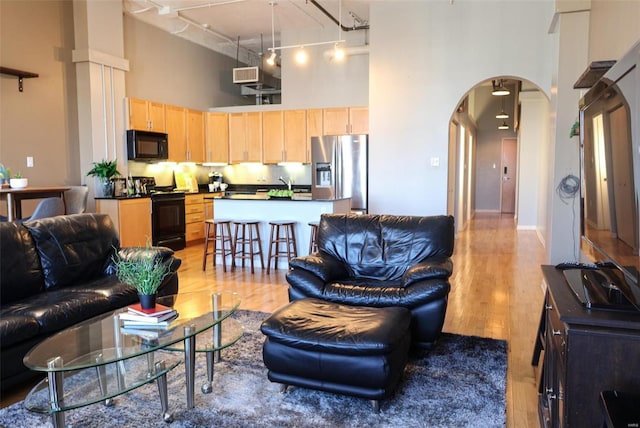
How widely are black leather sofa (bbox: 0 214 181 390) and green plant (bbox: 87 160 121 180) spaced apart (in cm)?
253

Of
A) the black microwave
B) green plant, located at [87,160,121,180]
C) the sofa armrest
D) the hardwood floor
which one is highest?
the black microwave

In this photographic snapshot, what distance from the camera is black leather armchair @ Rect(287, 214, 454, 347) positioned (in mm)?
3006

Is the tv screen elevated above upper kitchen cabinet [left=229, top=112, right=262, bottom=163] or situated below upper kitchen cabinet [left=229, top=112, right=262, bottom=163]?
below

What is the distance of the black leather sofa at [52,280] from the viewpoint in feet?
8.38

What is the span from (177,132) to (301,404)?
248 inches

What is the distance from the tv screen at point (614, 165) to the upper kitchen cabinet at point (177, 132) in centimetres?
654

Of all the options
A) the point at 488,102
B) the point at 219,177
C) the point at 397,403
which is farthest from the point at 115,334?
the point at 488,102

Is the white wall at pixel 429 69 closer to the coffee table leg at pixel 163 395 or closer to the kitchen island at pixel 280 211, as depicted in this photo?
the kitchen island at pixel 280 211

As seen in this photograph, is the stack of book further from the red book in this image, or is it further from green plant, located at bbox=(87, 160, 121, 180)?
green plant, located at bbox=(87, 160, 121, 180)

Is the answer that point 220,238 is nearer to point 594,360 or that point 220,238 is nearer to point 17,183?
point 17,183

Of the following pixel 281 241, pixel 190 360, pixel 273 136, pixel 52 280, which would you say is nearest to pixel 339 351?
pixel 190 360

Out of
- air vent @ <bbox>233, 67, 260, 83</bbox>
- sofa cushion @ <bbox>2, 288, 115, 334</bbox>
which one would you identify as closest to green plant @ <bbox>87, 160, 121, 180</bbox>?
air vent @ <bbox>233, 67, 260, 83</bbox>

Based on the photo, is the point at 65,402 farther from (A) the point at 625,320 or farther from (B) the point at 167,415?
(A) the point at 625,320

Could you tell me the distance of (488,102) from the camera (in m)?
Result: 13.6
